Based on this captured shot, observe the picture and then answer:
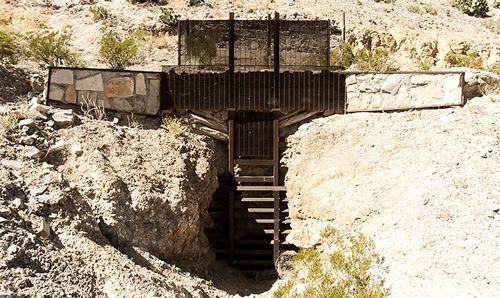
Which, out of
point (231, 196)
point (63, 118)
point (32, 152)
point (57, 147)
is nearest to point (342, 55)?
point (231, 196)

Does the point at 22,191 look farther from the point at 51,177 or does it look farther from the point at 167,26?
the point at 167,26

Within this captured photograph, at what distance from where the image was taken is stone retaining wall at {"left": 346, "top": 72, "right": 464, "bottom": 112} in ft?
36.3

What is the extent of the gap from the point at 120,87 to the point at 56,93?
1336 mm

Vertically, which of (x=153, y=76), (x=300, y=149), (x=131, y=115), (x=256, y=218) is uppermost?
(x=153, y=76)

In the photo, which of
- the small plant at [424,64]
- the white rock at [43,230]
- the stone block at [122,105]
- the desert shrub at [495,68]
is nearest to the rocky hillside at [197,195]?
the white rock at [43,230]

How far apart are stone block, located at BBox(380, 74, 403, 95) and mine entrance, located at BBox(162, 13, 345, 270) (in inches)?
37.1

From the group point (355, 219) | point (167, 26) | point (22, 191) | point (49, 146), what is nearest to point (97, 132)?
point (49, 146)

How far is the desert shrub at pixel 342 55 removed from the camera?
617 inches

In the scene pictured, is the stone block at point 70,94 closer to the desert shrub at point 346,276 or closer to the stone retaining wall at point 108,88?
the stone retaining wall at point 108,88

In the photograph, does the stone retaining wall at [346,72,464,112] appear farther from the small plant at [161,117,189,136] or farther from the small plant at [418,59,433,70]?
the small plant at [418,59,433,70]

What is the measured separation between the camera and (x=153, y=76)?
1170 centimetres

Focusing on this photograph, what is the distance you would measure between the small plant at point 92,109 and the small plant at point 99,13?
7934 millimetres

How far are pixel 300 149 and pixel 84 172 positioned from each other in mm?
4797

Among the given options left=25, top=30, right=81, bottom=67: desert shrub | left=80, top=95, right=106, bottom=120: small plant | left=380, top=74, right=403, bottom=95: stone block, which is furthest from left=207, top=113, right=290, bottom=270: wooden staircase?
left=25, top=30, right=81, bottom=67: desert shrub
